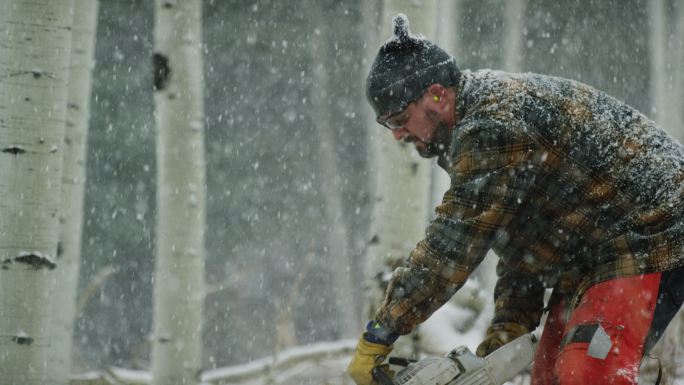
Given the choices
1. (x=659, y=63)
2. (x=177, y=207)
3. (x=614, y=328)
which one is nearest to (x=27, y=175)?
(x=177, y=207)

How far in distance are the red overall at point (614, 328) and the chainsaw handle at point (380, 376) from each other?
0.58 metres

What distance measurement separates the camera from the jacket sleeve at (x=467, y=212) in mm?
2357

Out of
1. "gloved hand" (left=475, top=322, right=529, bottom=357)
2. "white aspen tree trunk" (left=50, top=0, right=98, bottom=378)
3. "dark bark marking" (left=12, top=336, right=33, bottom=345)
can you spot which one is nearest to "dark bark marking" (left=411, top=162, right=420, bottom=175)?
"gloved hand" (left=475, top=322, right=529, bottom=357)

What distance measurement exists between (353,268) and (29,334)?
13.5 m

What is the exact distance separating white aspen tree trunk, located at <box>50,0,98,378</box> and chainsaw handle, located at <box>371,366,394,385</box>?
9.54 feet

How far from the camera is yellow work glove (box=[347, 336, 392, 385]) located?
2531mm

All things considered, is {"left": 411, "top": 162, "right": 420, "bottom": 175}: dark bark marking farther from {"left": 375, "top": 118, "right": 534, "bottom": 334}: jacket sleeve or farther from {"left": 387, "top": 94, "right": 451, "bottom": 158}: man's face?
{"left": 375, "top": 118, "right": 534, "bottom": 334}: jacket sleeve

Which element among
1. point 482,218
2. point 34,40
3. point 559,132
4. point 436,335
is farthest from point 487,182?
point 436,335

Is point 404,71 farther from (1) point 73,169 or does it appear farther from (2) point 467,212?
(1) point 73,169

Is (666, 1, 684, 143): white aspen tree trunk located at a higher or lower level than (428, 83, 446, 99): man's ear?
higher

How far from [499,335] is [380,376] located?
75cm

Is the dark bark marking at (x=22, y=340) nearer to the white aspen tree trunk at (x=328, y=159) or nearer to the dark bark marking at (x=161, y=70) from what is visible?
the dark bark marking at (x=161, y=70)

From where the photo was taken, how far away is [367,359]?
2.54 metres

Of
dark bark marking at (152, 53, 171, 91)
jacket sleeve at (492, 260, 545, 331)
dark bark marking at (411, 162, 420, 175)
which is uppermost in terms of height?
dark bark marking at (152, 53, 171, 91)
